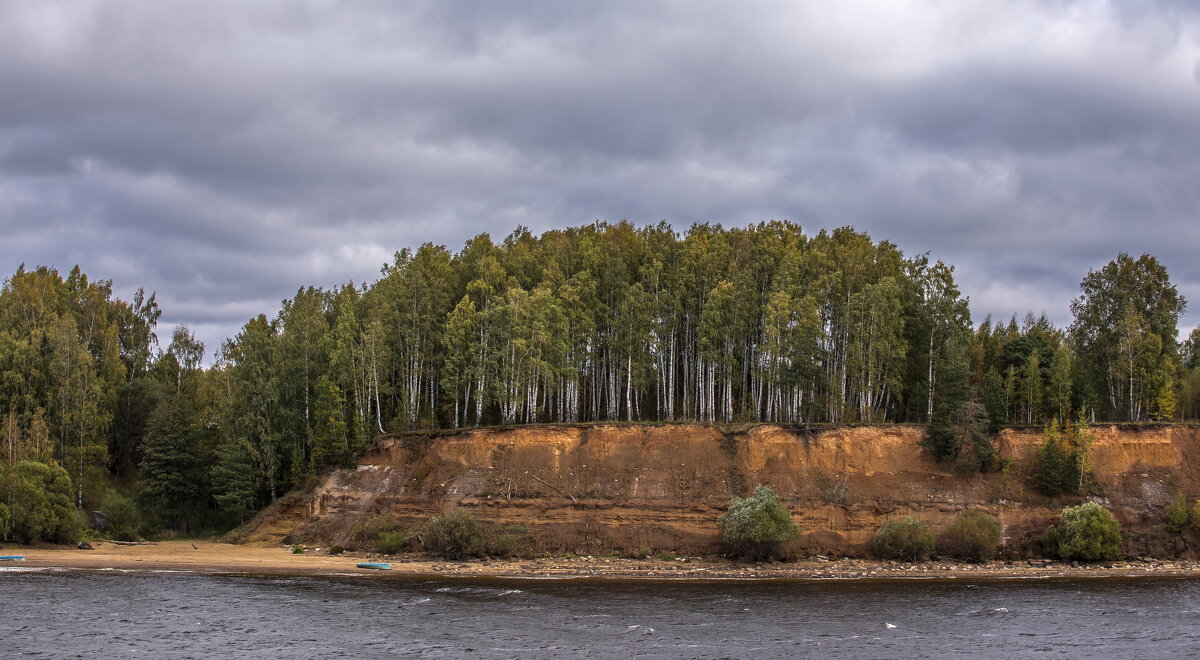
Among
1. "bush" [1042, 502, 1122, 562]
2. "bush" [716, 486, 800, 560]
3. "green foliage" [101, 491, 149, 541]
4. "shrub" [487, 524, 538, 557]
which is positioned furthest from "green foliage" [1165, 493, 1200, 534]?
"green foliage" [101, 491, 149, 541]

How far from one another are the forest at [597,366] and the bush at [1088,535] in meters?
9.68

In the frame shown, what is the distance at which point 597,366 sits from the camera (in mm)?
82125

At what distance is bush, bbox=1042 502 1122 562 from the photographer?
61.8 m

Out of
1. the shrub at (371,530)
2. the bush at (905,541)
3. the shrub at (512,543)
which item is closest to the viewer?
the bush at (905,541)

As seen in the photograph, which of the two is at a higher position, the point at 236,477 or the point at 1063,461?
the point at 1063,461

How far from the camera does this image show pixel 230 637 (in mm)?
38719

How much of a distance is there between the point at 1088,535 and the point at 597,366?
41121 millimetres

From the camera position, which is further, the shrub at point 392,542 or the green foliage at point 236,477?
the green foliage at point 236,477

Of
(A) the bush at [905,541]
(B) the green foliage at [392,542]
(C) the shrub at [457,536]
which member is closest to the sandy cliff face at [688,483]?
(A) the bush at [905,541]

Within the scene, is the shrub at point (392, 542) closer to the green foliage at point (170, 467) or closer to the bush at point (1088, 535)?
the green foliage at point (170, 467)

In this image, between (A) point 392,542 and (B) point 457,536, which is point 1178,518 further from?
(A) point 392,542

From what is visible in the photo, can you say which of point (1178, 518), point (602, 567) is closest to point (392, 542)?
point (602, 567)

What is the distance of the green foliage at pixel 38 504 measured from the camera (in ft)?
211

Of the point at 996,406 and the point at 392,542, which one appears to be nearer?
the point at 392,542
